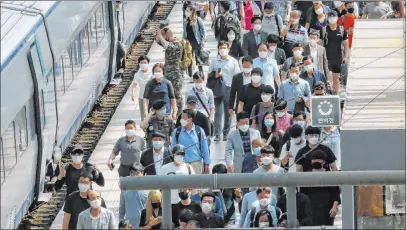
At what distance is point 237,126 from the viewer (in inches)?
894

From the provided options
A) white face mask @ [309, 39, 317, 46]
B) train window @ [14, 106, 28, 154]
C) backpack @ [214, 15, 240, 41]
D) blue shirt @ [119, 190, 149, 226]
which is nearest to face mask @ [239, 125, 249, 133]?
blue shirt @ [119, 190, 149, 226]

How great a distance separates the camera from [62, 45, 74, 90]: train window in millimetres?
25486

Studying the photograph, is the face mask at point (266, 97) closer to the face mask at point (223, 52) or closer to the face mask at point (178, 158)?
the face mask at point (223, 52)

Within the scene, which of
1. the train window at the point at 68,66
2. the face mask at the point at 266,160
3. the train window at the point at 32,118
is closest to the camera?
the face mask at the point at 266,160

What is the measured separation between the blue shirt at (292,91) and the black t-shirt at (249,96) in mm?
514

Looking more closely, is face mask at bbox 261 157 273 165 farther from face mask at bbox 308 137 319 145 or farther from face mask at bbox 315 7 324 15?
face mask at bbox 315 7 324 15

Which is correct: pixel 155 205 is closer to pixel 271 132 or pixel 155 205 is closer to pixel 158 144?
pixel 158 144

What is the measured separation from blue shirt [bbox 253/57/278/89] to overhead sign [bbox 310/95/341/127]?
16.5ft

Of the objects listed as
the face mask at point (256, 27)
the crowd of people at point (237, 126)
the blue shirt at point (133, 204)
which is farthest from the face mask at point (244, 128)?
the face mask at point (256, 27)

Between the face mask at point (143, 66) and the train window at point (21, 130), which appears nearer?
the train window at point (21, 130)

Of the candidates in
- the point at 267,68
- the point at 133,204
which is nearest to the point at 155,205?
the point at 133,204

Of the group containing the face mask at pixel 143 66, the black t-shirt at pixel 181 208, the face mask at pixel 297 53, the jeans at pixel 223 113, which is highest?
the black t-shirt at pixel 181 208

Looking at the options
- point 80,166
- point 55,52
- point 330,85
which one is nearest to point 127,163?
point 80,166

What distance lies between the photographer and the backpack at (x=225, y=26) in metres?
29.0
